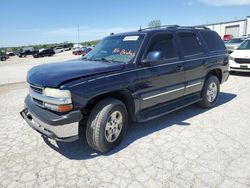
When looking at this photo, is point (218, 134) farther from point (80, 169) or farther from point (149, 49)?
point (80, 169)

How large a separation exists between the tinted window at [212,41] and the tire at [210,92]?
762 millimetres

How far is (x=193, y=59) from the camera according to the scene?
489cm

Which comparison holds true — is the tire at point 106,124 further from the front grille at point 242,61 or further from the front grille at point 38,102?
the front grille at point 242,61

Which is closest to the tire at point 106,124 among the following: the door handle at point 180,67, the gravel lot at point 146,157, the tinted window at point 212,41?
the gravel lot at point 146,157

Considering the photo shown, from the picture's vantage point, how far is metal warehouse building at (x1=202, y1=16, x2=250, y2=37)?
47438 millimetres

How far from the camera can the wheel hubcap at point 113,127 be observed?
11.6 ft

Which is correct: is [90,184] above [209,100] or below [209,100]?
below

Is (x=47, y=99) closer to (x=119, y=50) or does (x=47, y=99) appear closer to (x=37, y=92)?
(x=37, y=92)

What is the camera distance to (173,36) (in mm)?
4574

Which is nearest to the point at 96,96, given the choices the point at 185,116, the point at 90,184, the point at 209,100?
the point at 90,184

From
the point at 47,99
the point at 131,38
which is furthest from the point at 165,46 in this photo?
the point at 47,99

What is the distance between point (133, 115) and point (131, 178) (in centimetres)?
121

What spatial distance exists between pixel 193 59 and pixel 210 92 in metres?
1.21

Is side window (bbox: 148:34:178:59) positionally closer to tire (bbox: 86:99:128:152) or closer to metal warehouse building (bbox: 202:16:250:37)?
tire (bbox: 86:99:128:152)
